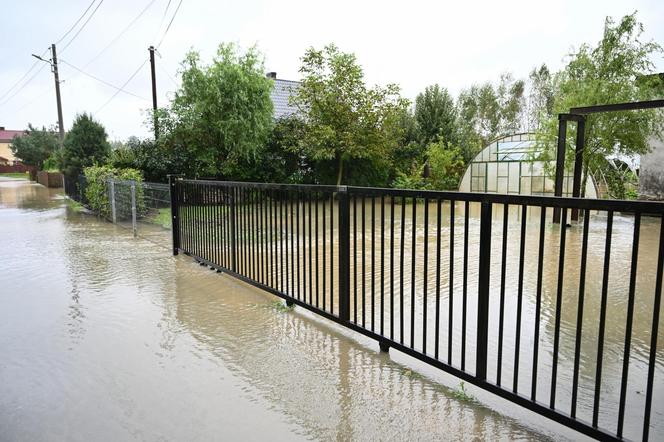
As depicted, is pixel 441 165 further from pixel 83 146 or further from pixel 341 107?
pixel 83 146

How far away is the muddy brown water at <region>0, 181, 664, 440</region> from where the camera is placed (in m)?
2.56

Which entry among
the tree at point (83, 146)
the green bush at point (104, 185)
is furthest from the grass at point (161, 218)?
the tree at point (83, 146)

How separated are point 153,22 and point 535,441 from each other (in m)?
19.3

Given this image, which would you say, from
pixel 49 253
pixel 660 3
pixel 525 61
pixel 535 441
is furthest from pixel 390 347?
pixel 525 61

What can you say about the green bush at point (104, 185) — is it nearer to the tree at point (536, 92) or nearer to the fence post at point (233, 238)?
the fence post at point (233, 238)

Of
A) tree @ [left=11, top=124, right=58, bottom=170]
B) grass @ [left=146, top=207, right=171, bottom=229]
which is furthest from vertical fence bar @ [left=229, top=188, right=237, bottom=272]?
tree @ [left=11, top=124, right=58, bottom=170]

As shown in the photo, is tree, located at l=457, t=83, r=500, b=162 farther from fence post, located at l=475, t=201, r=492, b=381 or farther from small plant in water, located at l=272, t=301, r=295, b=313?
fence post, located at l=475, t=201, r=492, b=381

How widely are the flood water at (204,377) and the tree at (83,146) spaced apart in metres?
14.5

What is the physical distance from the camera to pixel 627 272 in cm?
673

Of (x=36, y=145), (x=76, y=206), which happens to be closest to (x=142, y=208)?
(x=76, y=206)

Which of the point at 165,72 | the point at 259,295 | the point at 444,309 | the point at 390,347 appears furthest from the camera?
the point at 165,72

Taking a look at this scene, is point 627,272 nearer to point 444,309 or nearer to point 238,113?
point 444,309

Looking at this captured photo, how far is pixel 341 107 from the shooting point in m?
18.7

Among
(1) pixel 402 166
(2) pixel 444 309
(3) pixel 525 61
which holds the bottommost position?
(2) pixel 444 309
